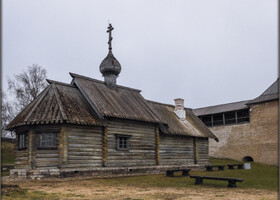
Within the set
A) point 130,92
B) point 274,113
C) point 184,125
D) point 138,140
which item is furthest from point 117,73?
point 274,113

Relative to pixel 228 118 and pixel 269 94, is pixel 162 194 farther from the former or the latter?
pixel 228 118

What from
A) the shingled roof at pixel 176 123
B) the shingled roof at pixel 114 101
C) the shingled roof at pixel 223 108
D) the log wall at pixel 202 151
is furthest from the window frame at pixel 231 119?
the shingled roof at pixel 114 101

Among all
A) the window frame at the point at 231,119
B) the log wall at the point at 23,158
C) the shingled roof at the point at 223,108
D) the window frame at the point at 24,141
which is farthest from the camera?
the shingled roof at the point at 223,108

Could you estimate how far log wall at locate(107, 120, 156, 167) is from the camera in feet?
66.2

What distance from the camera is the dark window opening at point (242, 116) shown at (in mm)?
40419

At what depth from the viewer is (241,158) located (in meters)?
38.6

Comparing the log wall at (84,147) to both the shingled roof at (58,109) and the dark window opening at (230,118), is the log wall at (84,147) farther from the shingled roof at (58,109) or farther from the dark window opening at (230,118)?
the dark window opening at (230,118)

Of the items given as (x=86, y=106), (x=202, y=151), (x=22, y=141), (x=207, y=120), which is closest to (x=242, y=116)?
(x=207, y=120)

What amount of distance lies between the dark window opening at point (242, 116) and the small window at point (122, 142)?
76.2ft

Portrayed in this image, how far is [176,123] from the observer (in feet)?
88.9

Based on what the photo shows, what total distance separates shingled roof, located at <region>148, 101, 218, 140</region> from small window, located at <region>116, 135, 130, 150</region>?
12.3 feet

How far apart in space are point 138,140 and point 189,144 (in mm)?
6888

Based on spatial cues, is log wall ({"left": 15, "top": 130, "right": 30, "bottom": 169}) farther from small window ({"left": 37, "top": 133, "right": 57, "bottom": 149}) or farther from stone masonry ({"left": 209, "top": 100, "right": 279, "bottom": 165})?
stone masonry ({"left": 209, "top": 100, "right": 279, "bottom": 165})

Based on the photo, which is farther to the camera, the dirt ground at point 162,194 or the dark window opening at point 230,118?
the dark window opening at point 230,118
